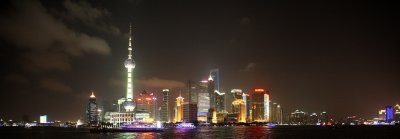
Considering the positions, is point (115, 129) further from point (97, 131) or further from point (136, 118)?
point (136, 118)

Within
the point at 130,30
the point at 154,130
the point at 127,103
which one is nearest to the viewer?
the point at 154,130

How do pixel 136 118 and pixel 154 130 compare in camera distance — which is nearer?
pixel 154 130

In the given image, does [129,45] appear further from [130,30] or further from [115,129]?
[115,129]

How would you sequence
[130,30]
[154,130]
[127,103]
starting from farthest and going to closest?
1. [127,103]
2. [130,30]
3. [154,130]

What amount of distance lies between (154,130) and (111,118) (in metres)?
49.6

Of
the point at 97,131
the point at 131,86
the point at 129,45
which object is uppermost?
the point at 129,45

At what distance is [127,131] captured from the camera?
525 ft

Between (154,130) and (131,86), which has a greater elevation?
(131,86)

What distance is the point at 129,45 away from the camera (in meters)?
186

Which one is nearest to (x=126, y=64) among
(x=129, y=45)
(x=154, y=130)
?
(x=129, y=45)

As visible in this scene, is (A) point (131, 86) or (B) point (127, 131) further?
(A) point (131, 86)

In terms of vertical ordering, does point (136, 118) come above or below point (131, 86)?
below

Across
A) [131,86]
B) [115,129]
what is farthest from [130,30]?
[115,129]

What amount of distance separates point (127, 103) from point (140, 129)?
3554 centimetres
